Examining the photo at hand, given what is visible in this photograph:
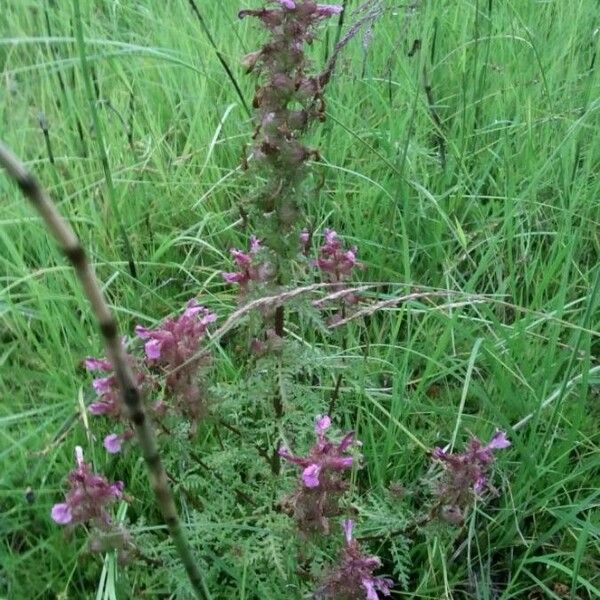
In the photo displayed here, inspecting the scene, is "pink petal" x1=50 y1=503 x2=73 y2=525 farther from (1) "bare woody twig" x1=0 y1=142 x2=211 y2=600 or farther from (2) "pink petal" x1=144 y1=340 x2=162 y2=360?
(1) "bare woody twig" x1=0 y1=142 x2=211 y2=600

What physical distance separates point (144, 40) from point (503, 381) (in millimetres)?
1487

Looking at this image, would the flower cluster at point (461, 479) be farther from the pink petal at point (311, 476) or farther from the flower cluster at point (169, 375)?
the flower cluster at point (169, 375)

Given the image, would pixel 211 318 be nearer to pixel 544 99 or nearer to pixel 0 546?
pixel 0 546

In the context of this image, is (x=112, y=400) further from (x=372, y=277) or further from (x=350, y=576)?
(x=372, y=277)

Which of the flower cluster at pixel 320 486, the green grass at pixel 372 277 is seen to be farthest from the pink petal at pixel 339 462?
the green grass at pixel 372 277

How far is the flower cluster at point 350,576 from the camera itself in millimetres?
1096

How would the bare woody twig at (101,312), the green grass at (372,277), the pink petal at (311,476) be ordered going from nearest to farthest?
the bare woody twig at (101,312), the pink petal at (311,476), the green grass at (372,277)

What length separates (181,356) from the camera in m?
1.15

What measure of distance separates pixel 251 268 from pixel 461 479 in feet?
1.43

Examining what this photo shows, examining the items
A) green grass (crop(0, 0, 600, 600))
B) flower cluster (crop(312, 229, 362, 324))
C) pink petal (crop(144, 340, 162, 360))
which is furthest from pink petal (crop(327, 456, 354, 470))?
flower cluster (crop(312, 229, 362, 324))

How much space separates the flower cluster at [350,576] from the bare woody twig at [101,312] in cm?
49

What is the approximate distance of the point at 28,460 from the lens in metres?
1.38

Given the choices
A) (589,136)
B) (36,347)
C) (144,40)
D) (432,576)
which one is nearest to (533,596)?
(432,576)

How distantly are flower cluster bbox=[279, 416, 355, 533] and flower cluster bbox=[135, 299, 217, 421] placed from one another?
0.50ft
